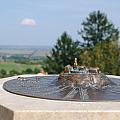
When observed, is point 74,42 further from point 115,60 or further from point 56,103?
point 56,103

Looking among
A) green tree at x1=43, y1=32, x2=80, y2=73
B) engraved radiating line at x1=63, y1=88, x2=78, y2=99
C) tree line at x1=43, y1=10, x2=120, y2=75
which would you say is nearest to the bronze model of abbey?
engraved radiating line at x1=63, y1=88, x2=78, y2=99

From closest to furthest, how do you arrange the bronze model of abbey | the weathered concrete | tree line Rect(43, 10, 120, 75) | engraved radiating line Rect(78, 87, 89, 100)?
1. the weathered concrete
2. engraved radiating line Rect(78, 87, 89, 100)
3. the bronze model of abbey
4. tree line Rect(43, 10, 120, 75)

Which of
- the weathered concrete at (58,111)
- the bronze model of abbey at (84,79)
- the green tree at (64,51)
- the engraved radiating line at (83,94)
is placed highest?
the green tree at (64,51)

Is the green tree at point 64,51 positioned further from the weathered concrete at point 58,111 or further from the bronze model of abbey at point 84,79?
the weathered concrete at point 58,111

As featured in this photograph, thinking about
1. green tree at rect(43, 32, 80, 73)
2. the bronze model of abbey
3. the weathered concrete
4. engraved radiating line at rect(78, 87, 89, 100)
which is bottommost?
the weathered concrete

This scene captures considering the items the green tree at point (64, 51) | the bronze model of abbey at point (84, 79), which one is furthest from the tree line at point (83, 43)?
the bronze model of abbey at point (84, 79)

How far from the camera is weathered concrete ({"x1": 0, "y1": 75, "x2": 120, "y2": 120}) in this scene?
5492 mm

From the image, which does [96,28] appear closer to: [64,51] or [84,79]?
[64,51]

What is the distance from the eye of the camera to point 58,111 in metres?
5.51

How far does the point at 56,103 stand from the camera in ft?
19.8

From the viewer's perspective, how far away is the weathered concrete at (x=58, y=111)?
5.49 meters

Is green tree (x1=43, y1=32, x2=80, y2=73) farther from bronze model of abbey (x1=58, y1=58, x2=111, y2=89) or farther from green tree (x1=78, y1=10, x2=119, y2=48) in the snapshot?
bronze model of abbey (x1=58, y1=58, x2=111, y2=89)

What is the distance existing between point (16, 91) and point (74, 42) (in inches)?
1291

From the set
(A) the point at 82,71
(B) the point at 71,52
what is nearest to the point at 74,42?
(B) the point at 71,52
